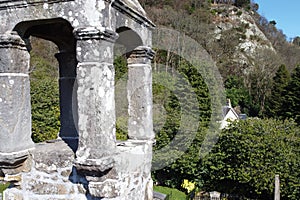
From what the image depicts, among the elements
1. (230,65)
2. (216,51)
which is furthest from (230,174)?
(230,65)

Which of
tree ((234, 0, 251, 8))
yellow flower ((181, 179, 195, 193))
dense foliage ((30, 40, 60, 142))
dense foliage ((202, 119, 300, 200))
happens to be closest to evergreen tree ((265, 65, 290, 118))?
dense foliage ((202, 119, 300, 200))

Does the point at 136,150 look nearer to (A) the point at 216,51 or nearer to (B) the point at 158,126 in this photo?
(B) the point at 158,126

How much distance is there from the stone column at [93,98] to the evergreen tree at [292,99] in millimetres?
17119

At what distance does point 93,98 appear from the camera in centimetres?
254

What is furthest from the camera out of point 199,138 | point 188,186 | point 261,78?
point 261,78

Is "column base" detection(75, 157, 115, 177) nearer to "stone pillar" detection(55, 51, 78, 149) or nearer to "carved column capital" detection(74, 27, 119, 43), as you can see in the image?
"carved column capital" detection(74, 27, 119, 43)

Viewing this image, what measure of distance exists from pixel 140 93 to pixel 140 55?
1.52ft

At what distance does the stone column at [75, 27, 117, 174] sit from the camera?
2523 mm

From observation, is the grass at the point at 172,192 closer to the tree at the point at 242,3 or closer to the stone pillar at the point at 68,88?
the stone pillar at the point at 68,88

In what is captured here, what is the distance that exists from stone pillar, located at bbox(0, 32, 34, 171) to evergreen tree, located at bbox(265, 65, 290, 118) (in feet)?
61.9

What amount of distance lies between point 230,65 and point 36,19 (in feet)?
77.3

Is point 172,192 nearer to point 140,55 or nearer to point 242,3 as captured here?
point 140,55

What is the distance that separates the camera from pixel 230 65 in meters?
24.8

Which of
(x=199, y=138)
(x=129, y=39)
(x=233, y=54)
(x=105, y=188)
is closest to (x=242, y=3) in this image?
(x=233, y=54)
